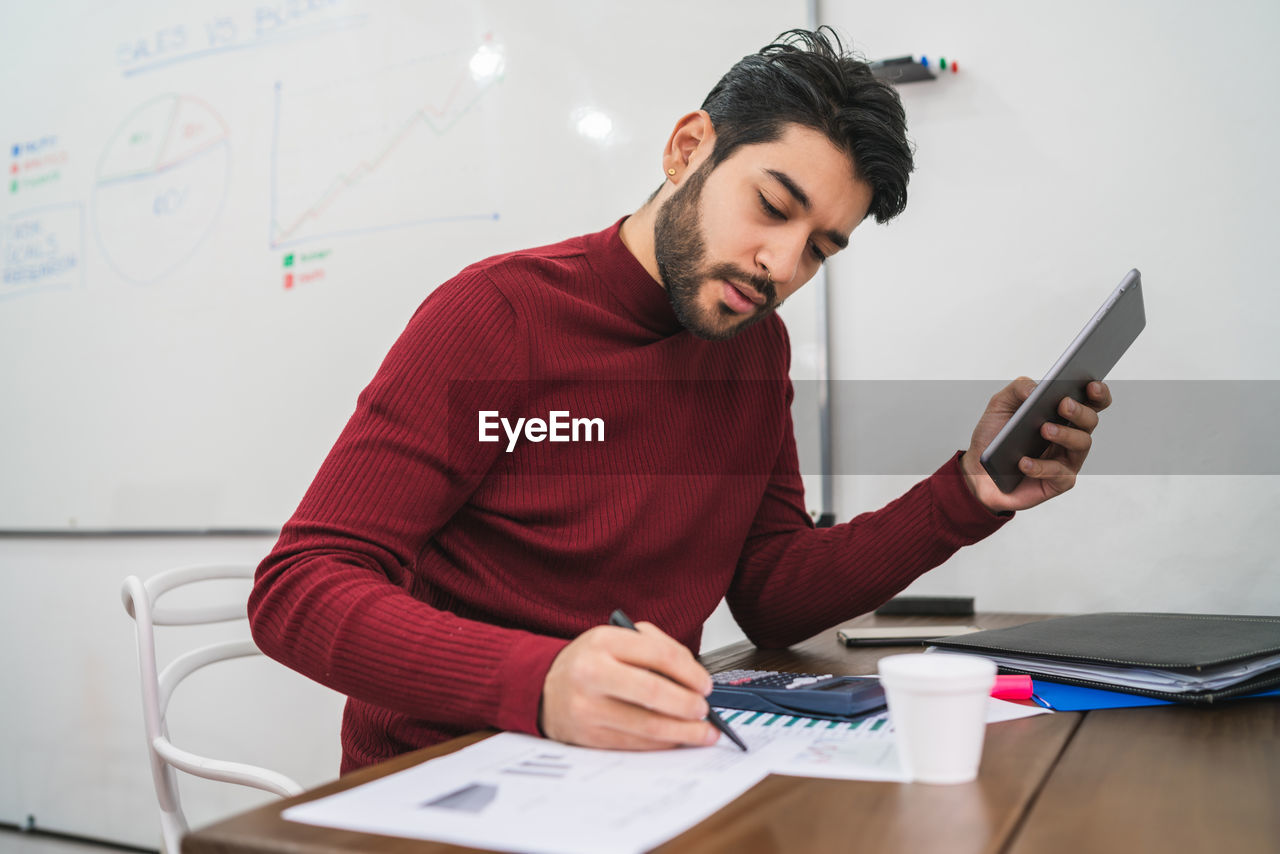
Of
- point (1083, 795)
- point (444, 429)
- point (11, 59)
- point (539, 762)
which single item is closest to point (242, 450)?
point (11, 59)

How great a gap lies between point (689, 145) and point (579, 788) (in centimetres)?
74

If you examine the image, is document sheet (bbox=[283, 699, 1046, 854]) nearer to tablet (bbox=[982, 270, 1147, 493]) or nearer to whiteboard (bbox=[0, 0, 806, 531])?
tablet (bbox=[982, 270, 1147, 493])

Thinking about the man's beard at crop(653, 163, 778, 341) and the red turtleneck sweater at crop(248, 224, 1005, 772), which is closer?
the red turtleneck sweater at crop(248, 224, 1005, 772)

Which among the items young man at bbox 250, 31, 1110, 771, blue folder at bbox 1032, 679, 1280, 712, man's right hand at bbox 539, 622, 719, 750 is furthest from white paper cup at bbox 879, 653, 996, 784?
young man at bbox 250, 31, 1110, 771

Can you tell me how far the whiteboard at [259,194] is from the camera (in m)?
1.64

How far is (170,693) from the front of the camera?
1.16 m

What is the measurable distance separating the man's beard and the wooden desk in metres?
0.49

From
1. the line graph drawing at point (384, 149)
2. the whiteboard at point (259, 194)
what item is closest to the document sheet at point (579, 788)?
the whiteboard at point (259, 194)

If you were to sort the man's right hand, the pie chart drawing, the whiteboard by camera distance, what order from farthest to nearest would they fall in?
the pie chart drawing, the whiteboard, the man's right hand

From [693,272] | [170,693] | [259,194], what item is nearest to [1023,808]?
[693,272]

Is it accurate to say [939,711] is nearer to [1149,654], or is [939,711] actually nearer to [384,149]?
[1149,654]

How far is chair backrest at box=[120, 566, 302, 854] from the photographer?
102 cm

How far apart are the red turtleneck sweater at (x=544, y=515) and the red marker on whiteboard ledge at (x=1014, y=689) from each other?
28 centimetres

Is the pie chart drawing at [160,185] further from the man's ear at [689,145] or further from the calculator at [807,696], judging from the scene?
the calculator at [807,696]
